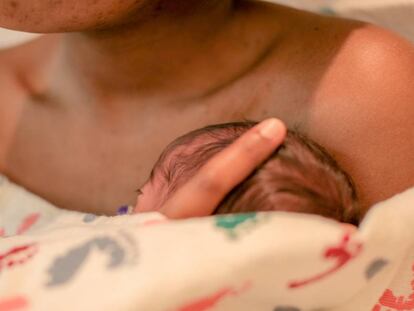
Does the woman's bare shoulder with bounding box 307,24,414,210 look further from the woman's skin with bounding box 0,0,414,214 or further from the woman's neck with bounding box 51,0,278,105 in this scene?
the woman's neck with bounding box 51,0,278,105

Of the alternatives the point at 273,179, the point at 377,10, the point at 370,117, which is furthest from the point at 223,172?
the point at 377,10

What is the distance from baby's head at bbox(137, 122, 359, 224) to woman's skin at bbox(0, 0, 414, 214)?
0.10 metres

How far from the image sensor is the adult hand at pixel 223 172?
62cm

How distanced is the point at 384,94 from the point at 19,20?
47 cm

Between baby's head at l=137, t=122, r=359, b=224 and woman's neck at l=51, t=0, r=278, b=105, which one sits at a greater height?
woman's neck at l=51, t=0, r=278, b=105

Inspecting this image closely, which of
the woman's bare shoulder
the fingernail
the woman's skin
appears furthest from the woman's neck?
the fingernail

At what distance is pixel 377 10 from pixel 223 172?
61cm

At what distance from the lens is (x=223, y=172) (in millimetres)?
633

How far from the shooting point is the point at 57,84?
40.3 inches

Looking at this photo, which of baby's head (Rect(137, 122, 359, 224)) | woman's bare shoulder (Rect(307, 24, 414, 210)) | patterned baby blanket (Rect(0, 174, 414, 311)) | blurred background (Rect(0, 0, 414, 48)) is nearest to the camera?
patterned baby blanket (Rect(0, 174, 414, 311))

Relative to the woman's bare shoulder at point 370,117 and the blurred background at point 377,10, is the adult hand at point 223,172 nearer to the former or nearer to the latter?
the woman's bare shoulder at point 370,117

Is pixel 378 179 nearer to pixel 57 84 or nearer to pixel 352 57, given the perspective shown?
pixel 352 57

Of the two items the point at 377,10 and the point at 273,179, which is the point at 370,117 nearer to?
the point at 273,179

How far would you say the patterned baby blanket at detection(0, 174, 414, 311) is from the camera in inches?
20.5
